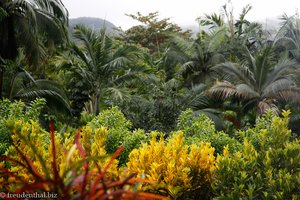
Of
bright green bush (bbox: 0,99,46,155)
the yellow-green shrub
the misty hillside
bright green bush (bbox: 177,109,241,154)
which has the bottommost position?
the misty hillside

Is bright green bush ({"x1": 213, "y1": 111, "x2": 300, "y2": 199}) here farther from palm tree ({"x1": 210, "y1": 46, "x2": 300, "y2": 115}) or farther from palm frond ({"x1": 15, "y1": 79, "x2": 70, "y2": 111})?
palm tree ({"x1": 210, "y1": 46, "x2": 300, "y2": 115})

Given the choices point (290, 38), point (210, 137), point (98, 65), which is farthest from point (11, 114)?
point (290, 38)

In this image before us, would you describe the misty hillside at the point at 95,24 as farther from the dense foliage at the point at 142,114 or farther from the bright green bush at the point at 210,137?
the bright green bush at the point at 210,137

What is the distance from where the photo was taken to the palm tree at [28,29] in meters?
10.6

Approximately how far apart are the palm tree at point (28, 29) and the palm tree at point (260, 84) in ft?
18.6

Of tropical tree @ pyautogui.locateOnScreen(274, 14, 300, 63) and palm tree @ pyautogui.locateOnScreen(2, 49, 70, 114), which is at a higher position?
tropical tree @ pyautogui.locateOnScreen(274, 14, 300, 63)

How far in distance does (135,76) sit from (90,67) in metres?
1.60

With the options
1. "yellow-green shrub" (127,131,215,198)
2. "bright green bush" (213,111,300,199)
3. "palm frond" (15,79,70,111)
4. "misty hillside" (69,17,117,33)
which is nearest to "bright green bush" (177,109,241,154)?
"yellow-green shrub" (127,131,215,198)

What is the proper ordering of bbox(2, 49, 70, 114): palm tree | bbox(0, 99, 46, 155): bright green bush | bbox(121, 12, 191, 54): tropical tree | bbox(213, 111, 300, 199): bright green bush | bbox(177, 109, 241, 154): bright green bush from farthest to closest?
bbox(121, 12, 191, 54): tropical tree → bbox(2, 49, 70, 114): palm tree → bbox(177, 109, 241, 154): bright green bush → bbox(0, 99, 46, 155): bright green bush → bbox(213, 111, 300, 199): bright green bush

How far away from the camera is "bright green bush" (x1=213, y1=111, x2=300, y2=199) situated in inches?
93.4

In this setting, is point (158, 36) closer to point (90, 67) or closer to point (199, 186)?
point (90, 67)

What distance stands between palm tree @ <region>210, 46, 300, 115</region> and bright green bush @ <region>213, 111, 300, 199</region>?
1010 centimetres

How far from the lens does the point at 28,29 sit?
10.7m

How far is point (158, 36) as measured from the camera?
2766 cm
